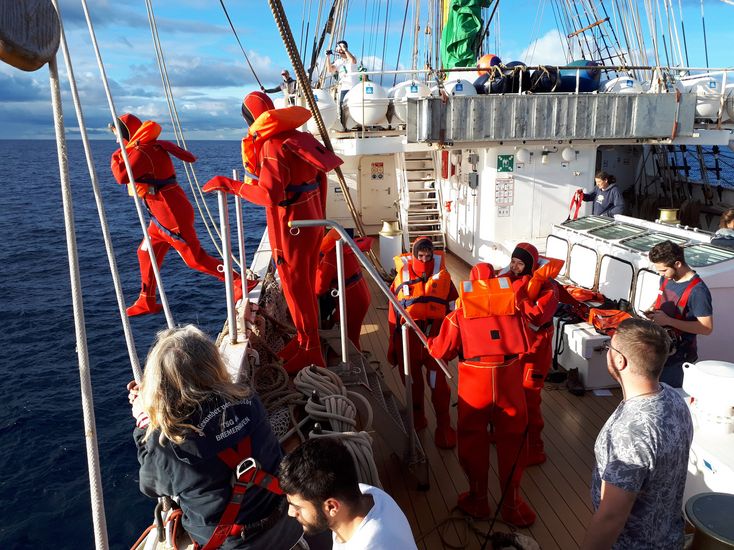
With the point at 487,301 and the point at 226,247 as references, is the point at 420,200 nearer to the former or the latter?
the point at 487,301

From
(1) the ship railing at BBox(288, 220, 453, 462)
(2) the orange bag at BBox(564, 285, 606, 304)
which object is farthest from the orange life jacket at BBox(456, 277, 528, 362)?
(2) the orange bag at BBox(564, 285, 606, 304)

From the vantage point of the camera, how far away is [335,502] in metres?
1.43

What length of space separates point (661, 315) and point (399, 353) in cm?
181

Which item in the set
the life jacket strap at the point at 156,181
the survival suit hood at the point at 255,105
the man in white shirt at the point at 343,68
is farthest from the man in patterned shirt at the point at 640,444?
the man in white shirt at the point at 343,68

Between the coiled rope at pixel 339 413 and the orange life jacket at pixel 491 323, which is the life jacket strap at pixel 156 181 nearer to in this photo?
the coiled rope at pixel 339 413

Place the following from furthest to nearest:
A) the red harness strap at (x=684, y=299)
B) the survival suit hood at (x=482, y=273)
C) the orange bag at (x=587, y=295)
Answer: the orange bag at (x=587, y=295)
the red harness strap at (x=684, y=299)
the survival suit hood at (x=482, y=273)

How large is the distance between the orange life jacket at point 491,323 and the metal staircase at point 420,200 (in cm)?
657

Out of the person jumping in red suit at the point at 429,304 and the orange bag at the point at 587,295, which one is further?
the orange bag at the point at 587,295

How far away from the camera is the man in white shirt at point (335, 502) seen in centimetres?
142

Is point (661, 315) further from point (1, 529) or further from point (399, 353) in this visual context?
point (1, 529)

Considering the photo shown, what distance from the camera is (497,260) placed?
26.7 feet

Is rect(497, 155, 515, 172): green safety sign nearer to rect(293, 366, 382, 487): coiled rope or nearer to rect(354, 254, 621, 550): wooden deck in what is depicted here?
rect(354, 254, 621, 550): wooden deck

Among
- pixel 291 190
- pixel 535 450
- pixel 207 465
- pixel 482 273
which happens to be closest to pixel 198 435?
pixel 207 465

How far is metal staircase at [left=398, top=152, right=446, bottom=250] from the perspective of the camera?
989cm
